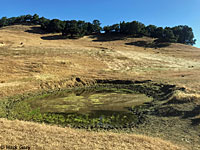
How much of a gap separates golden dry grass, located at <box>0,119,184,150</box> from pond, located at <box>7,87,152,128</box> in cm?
256

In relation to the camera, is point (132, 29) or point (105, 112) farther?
point (132, 29)

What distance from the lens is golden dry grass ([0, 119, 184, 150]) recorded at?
9609 mm

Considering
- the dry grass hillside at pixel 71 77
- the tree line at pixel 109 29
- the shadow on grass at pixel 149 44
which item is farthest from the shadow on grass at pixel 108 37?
the shadow on grass at pixel 149 44

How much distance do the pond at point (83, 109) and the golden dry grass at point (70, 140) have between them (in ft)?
8.41

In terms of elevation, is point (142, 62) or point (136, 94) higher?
point (142, 62)

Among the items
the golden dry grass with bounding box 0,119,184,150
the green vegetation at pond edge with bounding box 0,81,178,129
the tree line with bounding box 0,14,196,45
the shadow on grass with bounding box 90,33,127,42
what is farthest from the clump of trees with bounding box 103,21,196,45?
the golden dry grass with bounding box 0,119,184,150

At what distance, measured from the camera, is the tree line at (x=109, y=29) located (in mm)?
82938

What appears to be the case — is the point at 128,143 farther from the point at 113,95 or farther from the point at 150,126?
the point at 113,95

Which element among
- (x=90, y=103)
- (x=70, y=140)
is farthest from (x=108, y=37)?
(x=70, y=140)

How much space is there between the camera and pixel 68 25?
83.4m

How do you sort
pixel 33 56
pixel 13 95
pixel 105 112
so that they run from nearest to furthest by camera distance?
pixel 105 112 → pixel 13 95 → pixel 33 56

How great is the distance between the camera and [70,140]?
34.1 ft

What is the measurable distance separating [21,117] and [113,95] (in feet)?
44.7

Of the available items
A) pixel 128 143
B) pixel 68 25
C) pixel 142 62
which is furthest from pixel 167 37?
pixel 128 143
